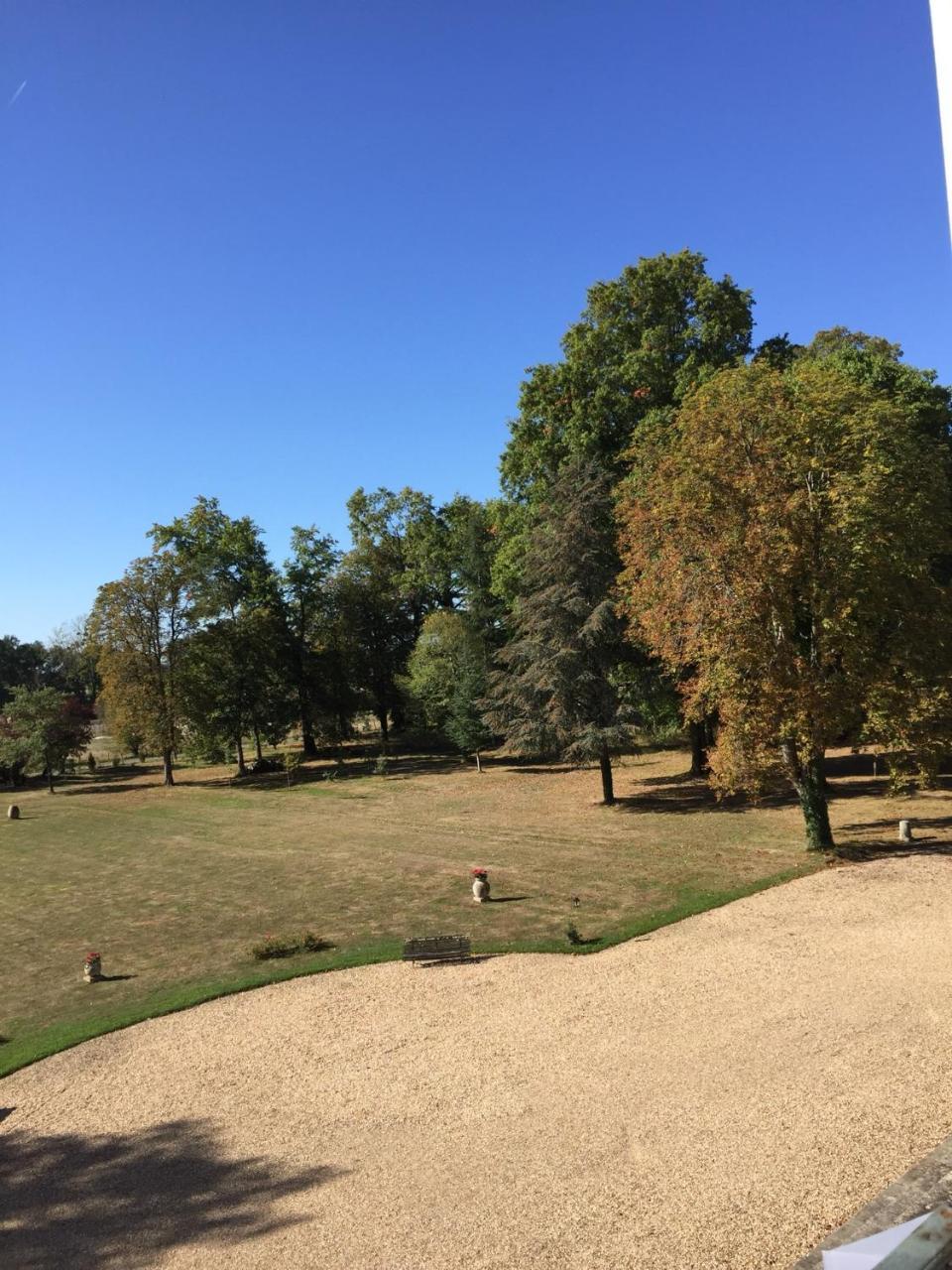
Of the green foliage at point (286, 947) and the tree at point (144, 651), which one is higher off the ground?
the tree at point (144, 651)

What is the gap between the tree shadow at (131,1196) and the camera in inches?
310

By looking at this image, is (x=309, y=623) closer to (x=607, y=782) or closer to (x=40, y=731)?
(x=40, y=731)

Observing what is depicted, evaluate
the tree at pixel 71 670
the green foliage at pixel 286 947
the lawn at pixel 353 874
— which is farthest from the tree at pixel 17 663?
the green foliage at pixel 286 947

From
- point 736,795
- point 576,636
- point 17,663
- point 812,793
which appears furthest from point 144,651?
point 17,663

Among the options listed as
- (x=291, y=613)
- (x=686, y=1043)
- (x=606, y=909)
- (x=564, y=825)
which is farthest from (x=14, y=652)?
(x=686, y=1043)

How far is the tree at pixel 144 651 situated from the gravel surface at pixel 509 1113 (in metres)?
36.1

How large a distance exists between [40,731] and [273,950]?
137ft

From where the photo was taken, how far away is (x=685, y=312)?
32281mm

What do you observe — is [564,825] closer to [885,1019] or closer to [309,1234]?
[885,1019]

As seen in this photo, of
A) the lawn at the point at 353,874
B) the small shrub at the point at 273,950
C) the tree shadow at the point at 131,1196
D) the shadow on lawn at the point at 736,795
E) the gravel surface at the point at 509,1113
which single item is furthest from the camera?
the shadow on lawn at the point at 736,795

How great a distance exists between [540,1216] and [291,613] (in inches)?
1994

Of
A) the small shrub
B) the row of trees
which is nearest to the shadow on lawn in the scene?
the row of trees

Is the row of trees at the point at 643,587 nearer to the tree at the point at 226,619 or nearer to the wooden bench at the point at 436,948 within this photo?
the tree at the point at 226,619

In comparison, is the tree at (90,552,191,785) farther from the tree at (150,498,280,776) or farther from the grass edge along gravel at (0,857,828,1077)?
the grass edge along gravel at (0,857,828,1077)
